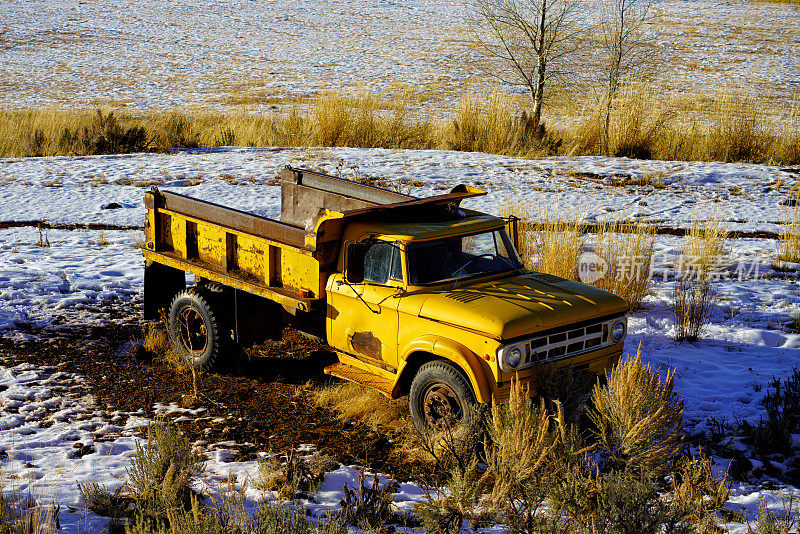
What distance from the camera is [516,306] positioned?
576cm

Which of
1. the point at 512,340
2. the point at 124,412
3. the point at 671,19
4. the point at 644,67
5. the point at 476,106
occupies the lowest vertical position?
the point at 124,412

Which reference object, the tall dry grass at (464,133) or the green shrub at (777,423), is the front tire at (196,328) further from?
the tall dry grass at (464,133)

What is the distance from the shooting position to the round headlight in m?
6.14

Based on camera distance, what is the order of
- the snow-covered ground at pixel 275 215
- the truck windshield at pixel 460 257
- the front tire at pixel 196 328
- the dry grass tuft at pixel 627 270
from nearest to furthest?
the snow-covered ground at pixel 275 215
the truck windshield at pixel 460 257
the front tire at pixel 196 328
the dry grass tuft at pixel 627 270

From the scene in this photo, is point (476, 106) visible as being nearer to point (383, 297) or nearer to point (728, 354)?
point (728, 354)

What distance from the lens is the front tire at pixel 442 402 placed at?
557 cm

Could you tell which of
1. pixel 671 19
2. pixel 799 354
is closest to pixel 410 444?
pixel 799 354

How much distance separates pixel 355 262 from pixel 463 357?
1352 mm

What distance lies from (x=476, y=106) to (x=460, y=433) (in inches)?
536

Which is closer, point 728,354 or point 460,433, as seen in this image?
point 460,433

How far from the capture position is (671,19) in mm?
44250

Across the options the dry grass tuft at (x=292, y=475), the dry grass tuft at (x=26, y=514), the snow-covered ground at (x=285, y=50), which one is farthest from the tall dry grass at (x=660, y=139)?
the dry grass tuft at (x=26, y=514)

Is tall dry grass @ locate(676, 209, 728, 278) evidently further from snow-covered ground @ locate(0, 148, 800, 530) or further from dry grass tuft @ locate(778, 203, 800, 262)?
dry grass tuft @ locate(778, 203, 800, 262)

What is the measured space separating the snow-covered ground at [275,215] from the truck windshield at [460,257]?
1773 mm
